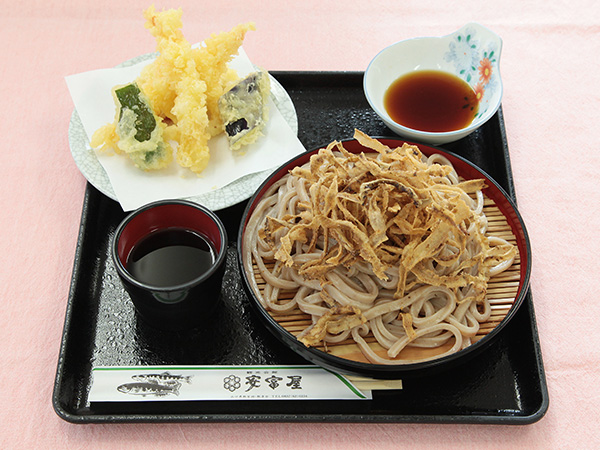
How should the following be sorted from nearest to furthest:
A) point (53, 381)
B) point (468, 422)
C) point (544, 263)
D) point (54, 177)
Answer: point (468, 422)
point (53, 381)
point (544, 263)
point (54, 177)

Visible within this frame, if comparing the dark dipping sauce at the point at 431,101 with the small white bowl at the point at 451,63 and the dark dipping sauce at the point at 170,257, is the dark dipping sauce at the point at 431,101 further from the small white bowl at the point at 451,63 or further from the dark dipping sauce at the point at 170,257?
the dark dipping sauce at the point at 170,257

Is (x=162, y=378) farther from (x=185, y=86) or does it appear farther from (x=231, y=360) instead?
(x=185, y=86)

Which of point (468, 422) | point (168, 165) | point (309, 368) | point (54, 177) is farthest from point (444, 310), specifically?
point (54, 177)

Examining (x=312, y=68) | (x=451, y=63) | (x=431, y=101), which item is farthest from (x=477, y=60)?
(x=312, y=68)

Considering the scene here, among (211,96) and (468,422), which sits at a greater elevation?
(211,96)

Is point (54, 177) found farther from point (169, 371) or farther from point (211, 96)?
point (169, 371)
